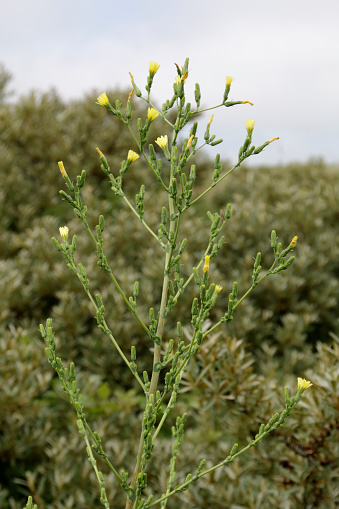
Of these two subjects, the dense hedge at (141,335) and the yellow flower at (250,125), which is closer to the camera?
the yellow flower at (250,125)

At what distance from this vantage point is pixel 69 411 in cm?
419

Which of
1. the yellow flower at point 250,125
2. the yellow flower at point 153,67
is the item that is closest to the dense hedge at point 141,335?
the yellow flower at point 250,125

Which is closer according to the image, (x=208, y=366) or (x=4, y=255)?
(x=208, y=366)

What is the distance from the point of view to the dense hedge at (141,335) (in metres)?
2.97

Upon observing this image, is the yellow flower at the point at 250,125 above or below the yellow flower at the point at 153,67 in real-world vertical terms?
below

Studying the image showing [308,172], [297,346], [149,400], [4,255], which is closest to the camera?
[149,400]

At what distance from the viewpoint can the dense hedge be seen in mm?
2971

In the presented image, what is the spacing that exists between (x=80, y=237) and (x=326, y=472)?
12.1ft

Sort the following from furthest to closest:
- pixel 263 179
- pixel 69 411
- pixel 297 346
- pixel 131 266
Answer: pixel 263 179, pixel 131 266, pixel 297 346, pixel 69 411

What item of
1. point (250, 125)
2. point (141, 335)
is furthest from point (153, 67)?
point (141, 335)

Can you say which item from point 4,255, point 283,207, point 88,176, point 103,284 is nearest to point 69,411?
point 103,284

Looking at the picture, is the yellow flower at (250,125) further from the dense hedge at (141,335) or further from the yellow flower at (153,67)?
the dense hedge at (141,335)

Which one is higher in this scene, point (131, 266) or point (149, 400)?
point (149, 400)

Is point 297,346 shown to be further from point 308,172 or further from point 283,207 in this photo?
point 308,172
